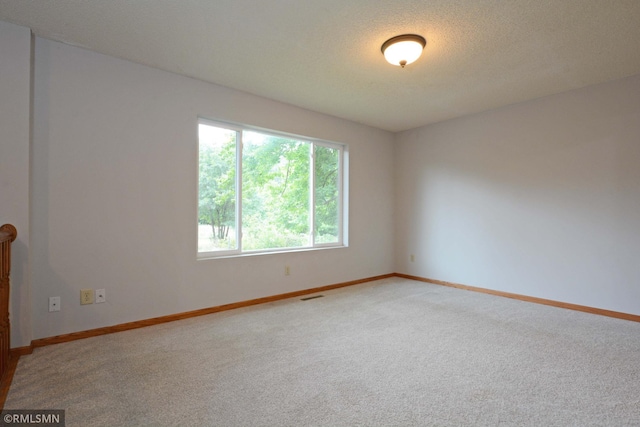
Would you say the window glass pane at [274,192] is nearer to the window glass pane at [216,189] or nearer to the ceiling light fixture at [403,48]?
the window glass pane at [216,189]

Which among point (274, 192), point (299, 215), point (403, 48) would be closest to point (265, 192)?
point (274, 192)

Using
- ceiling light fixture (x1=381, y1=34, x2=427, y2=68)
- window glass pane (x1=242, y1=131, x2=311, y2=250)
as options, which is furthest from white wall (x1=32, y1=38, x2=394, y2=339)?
ceiling light fixture (x1=381, y1=34, x2=427, y2=68)

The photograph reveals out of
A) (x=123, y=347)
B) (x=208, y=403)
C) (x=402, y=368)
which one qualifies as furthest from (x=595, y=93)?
(x=123, y=347)

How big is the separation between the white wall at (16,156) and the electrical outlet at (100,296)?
45 centimetres

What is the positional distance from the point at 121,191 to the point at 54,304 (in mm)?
1046

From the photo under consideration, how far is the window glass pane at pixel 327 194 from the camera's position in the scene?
15.1 ft

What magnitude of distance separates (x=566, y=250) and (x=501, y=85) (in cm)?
203

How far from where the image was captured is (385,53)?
2666 mm

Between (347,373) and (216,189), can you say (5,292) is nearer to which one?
(216,189)

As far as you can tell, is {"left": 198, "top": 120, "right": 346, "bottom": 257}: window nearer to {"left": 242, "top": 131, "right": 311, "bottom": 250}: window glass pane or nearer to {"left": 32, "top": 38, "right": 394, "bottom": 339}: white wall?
{"left": 242, "top": 131, "right": 311, "bottom": 250}: window glass pane

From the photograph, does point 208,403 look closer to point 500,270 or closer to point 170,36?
point 170,36

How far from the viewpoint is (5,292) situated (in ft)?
7.04

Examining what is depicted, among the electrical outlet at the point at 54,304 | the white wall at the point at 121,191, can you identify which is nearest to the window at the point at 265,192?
the white wall at the point at 121,191

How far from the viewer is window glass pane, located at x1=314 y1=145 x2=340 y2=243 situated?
15.1 feet
